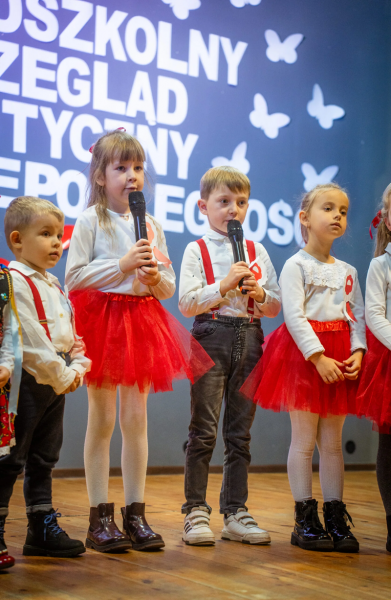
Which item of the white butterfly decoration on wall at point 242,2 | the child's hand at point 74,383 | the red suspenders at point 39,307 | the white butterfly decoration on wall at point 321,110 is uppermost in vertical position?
the white butterfly decoration on wall at point 242,2

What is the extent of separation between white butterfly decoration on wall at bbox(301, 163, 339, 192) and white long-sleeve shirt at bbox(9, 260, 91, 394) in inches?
108

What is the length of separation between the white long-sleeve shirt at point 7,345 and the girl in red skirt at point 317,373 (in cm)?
71

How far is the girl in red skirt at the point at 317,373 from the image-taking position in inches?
72.2

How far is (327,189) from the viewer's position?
6.70ft

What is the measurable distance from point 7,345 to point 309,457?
0.92 meters

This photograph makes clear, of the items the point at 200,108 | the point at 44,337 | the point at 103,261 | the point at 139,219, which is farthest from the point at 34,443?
the point at 200,108

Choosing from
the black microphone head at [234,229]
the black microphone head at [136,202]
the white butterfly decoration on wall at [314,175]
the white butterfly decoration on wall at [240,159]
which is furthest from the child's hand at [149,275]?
the white butterfly decoration on wall at [314,175]

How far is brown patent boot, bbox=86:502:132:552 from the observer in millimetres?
1654

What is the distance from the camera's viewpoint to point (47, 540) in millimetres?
1599

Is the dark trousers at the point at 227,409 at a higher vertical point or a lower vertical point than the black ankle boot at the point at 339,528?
higher

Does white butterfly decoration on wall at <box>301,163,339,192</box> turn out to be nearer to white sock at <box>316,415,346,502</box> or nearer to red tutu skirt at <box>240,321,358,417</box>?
red tutu skirt at <box>240,321,358,417</box>

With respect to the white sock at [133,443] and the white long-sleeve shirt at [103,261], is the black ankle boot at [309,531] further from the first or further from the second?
the white long-sleeve shirt at [103,261]

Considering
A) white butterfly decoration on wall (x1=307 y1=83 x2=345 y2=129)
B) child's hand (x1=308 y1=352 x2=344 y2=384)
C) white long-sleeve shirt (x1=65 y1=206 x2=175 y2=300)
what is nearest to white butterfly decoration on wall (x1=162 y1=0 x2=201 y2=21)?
white butterfly decoration on wall (x1=307 y1=83 x2=345 y2=129)

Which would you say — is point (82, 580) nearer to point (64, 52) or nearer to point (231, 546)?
point (231, 546)
